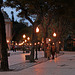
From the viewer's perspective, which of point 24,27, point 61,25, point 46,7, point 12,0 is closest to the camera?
point 12,0

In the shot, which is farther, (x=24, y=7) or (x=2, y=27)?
(x=24, y=7)

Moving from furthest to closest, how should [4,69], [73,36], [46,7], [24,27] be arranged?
[24,27] < [73,36] < [46,7] < [4,69]

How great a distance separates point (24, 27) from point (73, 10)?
321 ft

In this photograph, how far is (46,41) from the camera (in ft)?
98.5

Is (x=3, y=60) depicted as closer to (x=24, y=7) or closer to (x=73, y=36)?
(x=24, y=7)

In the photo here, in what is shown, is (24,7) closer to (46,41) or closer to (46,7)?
(46,7)

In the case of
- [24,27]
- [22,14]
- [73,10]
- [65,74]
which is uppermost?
[24,27]

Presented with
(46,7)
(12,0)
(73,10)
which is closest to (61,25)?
(46,7)

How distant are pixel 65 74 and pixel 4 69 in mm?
4082

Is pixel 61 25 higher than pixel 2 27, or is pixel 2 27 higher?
pixel 61 25

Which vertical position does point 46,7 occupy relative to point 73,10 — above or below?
above

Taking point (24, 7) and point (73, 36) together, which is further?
point (73, 36)

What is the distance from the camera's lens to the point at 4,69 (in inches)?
559

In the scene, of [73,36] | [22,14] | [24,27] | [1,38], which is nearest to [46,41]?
[22,14]
